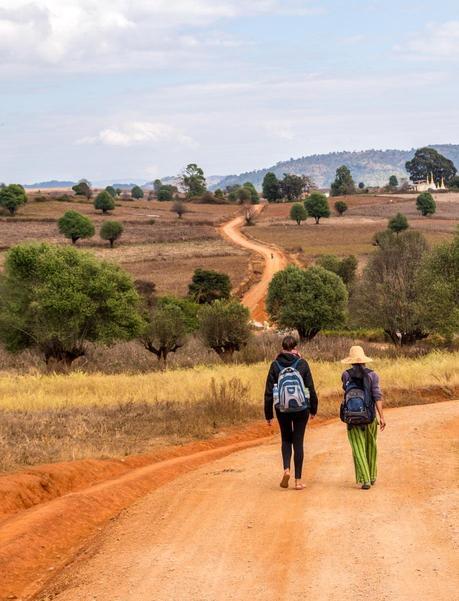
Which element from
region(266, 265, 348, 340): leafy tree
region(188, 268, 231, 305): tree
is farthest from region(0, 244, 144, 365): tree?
region(188, 268, 231, 305): tree

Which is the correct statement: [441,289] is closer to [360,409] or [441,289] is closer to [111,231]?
[360,409]

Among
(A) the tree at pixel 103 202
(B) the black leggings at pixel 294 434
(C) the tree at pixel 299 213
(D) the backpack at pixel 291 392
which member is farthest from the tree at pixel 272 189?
(D) the backpack at pixel 291 392

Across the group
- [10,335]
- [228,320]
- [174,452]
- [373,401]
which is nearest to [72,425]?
[174,452]

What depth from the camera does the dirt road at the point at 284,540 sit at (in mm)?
6777

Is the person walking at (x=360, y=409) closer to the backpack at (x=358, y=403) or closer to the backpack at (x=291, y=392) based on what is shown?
the backpack at (x=358, y=403)

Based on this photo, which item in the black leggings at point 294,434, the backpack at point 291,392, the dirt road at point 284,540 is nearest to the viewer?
the dirt road at point 284,540

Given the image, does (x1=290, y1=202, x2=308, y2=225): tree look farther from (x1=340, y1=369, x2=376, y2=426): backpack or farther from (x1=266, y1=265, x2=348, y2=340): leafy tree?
(x1=340, y1=369, x2=376, y2=426): backpack

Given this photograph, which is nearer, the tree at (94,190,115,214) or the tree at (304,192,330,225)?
the tree at (94,190,115,214)

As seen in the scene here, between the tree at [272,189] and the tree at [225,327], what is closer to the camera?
the tree at [225,327]

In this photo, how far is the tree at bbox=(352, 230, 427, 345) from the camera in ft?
135

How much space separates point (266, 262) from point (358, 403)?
252 feet

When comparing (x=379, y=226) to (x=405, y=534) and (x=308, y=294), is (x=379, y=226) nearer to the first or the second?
(x=308, y=294)

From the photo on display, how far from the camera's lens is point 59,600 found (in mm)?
6941

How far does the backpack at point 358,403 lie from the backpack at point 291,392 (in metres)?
0.52
